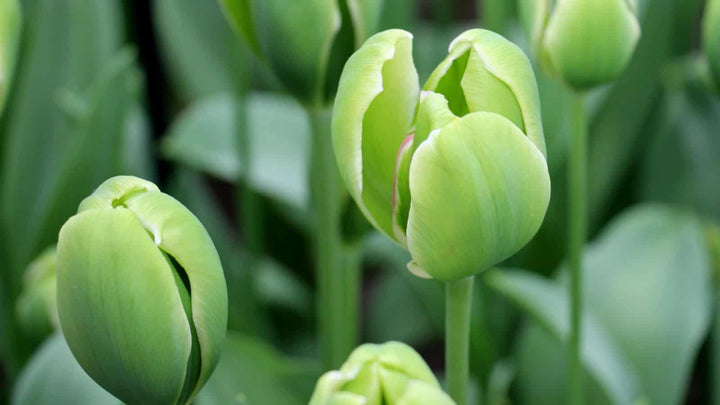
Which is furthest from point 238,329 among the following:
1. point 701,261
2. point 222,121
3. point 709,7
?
point 709,7

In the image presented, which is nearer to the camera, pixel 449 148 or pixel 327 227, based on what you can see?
pixel 449 148

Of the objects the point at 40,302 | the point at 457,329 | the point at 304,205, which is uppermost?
the point at 457,329

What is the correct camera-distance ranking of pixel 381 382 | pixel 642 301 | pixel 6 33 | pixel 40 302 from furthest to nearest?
1. pixel 642 301
2. pixel 40 302
3. pixel 6 33
4. pixel 381 382

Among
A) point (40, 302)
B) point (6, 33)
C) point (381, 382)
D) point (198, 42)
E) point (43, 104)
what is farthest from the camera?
point (198, 42)

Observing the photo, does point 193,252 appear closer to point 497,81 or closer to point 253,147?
point 497,81

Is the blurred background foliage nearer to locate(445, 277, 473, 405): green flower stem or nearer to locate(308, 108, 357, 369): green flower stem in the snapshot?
locate(308, 108, 357, 369): green flower stem

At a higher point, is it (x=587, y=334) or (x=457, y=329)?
(x=457, y=329)

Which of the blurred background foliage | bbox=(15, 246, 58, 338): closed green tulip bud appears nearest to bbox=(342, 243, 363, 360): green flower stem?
the blurred background foliage

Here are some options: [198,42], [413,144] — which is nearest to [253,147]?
[198,42]
